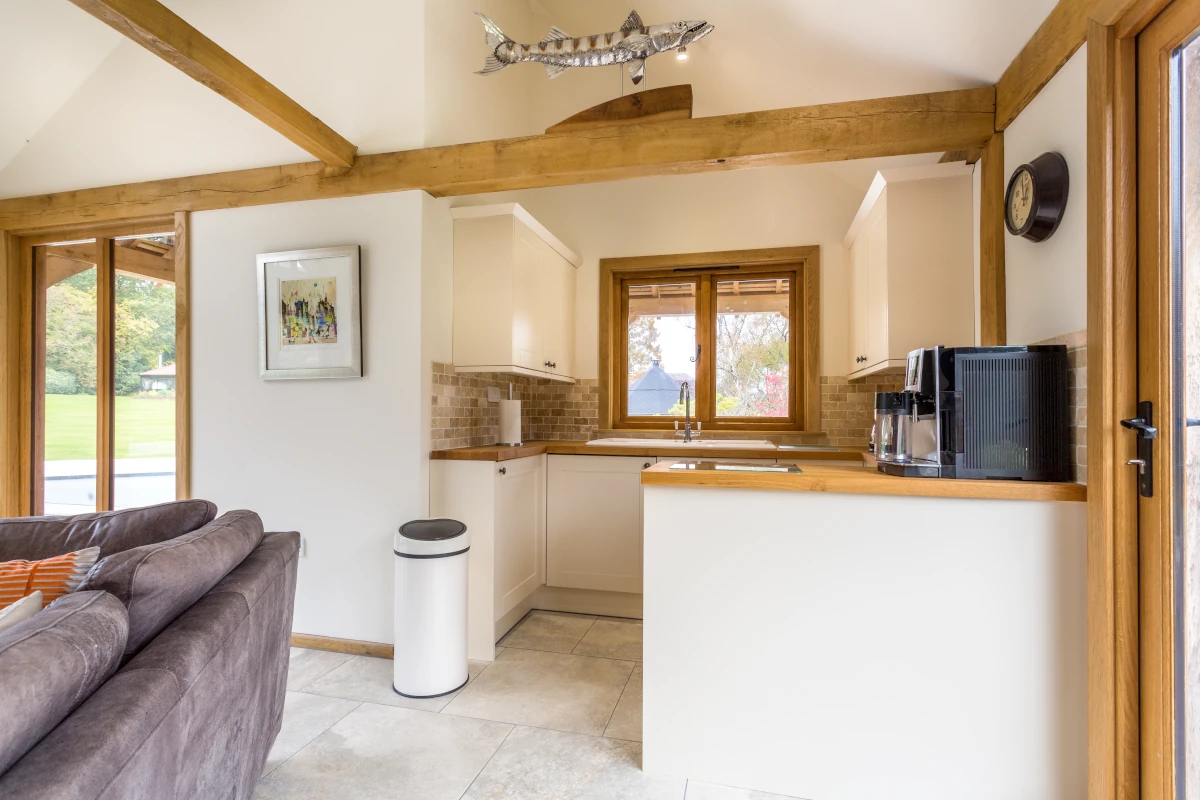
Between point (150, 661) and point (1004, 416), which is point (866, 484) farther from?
point (150, 661)

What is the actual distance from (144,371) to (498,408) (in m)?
2.07

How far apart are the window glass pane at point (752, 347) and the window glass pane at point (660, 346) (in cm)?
20

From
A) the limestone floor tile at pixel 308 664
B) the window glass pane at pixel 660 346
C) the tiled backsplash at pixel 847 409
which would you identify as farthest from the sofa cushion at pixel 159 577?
the tiled backsplash at pixel 847 409

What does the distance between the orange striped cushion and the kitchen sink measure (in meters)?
2.39

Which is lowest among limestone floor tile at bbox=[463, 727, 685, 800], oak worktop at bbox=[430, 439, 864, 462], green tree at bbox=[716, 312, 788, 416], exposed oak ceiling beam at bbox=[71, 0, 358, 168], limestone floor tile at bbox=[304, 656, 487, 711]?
limestone floor tile at bbox=[304, 656, 487, 711]

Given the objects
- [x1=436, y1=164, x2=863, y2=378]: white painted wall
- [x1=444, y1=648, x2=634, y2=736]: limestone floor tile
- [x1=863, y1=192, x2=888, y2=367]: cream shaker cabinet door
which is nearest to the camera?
[x1=444, y1=648, x2=634, y2=736]: limestone floor tile

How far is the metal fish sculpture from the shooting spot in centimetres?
233

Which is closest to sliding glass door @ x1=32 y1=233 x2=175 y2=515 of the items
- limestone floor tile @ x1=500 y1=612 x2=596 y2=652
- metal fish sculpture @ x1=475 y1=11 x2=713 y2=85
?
limestone floor tile @ x1=500 y1=612 x2=596 y2=652

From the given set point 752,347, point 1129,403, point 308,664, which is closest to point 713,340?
point 752,347

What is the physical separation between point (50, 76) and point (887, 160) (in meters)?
4.73

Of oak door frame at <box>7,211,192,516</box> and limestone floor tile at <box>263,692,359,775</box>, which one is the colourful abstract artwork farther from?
limestone floor tile at <box>263,692,359,775</box>

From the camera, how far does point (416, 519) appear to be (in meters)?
2.79

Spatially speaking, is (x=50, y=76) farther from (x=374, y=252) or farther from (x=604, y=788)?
(x=604, y=788)

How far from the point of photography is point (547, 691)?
2488 mm
